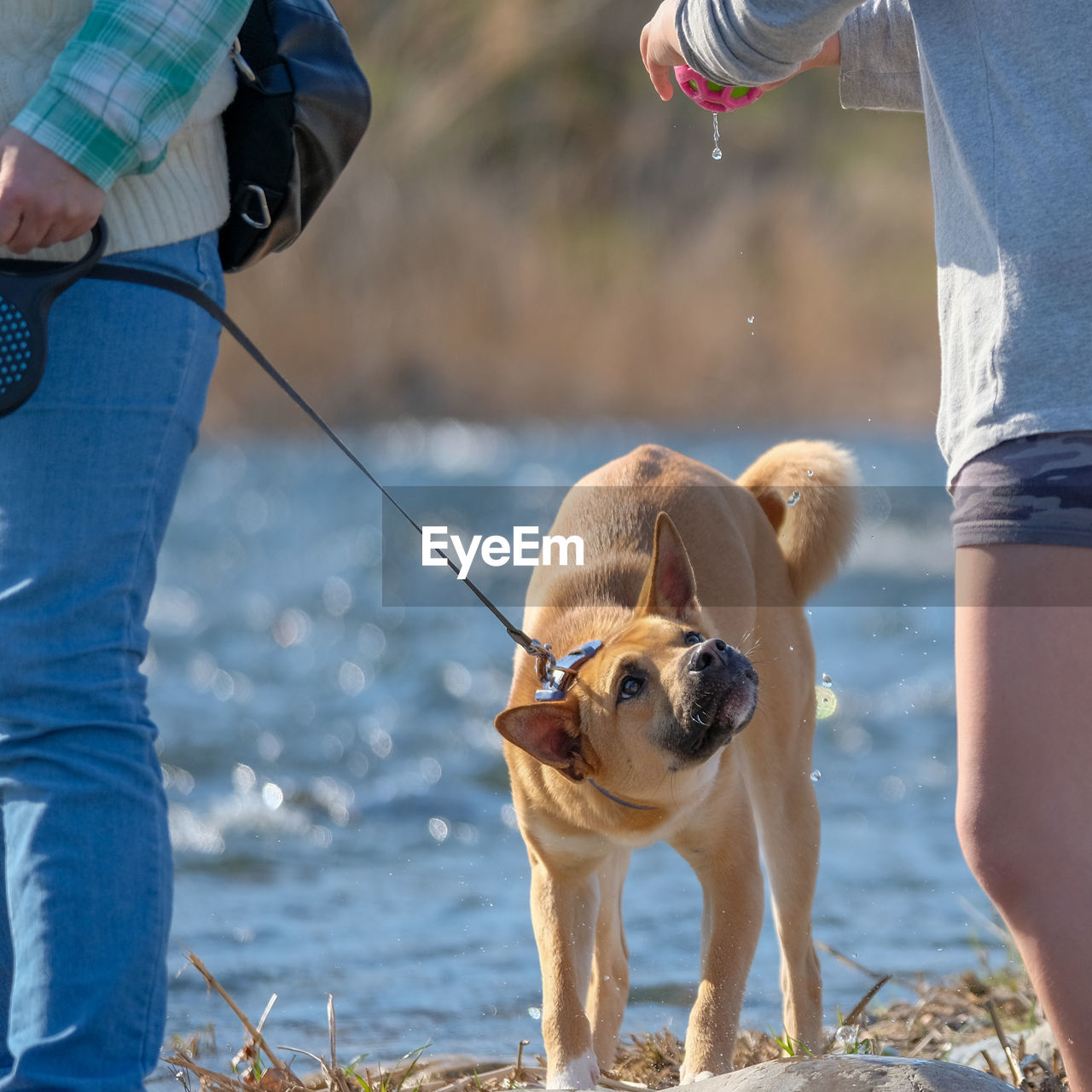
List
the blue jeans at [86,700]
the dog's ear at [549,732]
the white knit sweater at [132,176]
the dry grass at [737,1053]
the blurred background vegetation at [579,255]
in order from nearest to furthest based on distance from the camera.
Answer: the blue jeans at [86,700] → the white knit sweater at [132,176] → the dry grass at [737,1053] → the dog's ear at [549,732] → the blurred background vegetation at [579,255]

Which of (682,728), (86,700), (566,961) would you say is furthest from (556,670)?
(86,700)

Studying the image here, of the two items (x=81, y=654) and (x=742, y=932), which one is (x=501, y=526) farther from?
(x=81, y=654)

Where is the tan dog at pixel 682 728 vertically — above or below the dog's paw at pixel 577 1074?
above

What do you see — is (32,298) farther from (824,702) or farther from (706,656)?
(824,702)

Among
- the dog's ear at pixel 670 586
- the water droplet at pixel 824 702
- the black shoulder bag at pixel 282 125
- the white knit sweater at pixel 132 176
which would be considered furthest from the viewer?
the water droplet at pixel 824 702

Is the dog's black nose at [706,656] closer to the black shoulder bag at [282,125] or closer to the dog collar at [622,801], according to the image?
the dog collar at [622,801]

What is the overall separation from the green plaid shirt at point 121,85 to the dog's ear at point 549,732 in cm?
120

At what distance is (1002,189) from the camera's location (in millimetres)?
1785

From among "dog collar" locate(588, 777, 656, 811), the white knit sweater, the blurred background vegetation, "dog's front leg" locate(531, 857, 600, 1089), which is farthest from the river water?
the blurred background vegetation

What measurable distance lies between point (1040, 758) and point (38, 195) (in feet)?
4.57

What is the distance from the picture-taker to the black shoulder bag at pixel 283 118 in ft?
7.20

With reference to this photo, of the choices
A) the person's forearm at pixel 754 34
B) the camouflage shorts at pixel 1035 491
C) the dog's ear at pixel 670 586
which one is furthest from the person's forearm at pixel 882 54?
the dog's ear at pixel 670 586

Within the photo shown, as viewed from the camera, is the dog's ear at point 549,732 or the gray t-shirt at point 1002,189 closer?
the gray t-shirt at point 1002,189

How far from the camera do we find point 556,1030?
9.18ft
